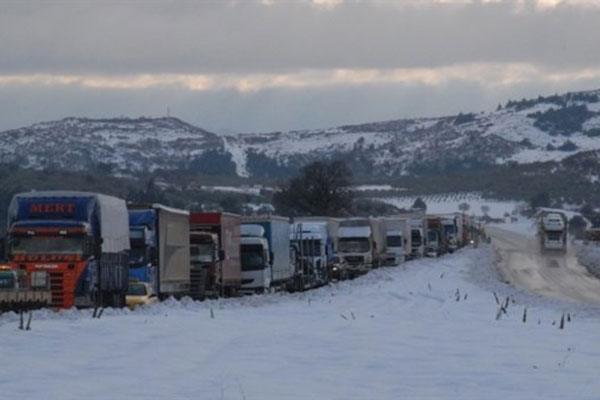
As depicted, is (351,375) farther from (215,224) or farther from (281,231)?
(281,231)

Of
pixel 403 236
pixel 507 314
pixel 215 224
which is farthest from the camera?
pixel 403 236

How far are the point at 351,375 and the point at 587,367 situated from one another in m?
3.90

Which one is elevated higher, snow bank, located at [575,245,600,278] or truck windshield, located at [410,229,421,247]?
truck windshield, located at [410,229,421,247]

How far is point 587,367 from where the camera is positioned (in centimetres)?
2061

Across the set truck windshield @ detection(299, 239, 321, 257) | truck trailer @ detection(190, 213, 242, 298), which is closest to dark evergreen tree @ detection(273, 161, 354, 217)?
truck windshield @ detection(299, 239, 321, 257)

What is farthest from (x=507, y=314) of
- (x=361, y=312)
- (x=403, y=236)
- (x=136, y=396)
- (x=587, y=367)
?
(x=403, y=236)

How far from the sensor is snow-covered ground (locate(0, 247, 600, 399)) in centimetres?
1728

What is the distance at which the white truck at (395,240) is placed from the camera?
91625mm

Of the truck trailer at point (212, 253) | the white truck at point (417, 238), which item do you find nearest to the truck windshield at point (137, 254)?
the truck trailer at point (212, 253)

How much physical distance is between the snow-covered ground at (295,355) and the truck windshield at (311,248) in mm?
30695

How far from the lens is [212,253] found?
49062 mm

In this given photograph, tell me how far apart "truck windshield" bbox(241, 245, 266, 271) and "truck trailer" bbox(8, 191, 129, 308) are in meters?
15.0

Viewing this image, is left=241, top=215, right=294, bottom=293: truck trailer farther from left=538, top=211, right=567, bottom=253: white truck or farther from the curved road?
left=538, top=211, right=567, bottom=253: white truck

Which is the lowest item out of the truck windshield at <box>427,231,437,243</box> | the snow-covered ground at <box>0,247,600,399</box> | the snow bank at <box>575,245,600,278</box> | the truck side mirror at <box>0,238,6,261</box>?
the snow bank at <box>575,245,600,278</box>
